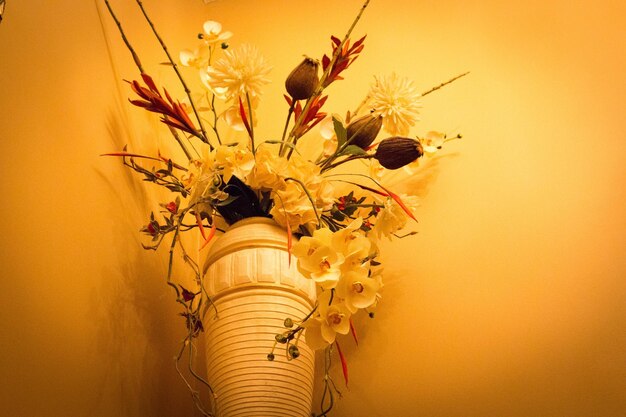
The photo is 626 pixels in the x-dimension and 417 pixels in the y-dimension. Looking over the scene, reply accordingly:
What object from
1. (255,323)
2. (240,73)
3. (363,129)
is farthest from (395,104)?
(255,323)

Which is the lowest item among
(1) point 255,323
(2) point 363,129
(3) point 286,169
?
(1) point 255,323

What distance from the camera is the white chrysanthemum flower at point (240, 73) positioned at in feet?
4.08

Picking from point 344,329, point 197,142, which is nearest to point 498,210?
point 344,329

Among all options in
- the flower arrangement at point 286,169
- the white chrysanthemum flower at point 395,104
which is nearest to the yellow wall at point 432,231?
the flower arrangement at point 286,169

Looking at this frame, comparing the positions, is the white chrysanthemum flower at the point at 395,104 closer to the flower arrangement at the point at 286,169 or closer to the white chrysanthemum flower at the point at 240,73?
the flower arrangement at the point at 286,169

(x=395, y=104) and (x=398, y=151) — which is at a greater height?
(x=395, y=104)

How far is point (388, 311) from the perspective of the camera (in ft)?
4.61

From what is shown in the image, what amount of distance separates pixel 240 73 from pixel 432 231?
1.91 feet

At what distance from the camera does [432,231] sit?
1488mm

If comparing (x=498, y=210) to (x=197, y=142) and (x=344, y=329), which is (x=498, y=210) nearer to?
(x=344, y=329)

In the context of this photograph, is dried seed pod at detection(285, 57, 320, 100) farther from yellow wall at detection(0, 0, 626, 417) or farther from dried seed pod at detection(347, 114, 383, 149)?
yellow wall at detection(0, 0, 626, 417)

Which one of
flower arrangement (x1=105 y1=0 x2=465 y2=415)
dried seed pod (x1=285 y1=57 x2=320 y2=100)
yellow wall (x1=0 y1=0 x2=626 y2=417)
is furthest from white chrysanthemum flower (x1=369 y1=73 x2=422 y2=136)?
yellow wall (x1=0 y1=0 x2=626 y2=417)

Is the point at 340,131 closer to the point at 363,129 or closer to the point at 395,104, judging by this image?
the point at 363,129

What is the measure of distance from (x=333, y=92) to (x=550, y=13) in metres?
0.61
